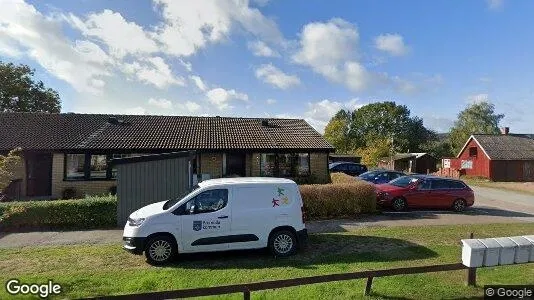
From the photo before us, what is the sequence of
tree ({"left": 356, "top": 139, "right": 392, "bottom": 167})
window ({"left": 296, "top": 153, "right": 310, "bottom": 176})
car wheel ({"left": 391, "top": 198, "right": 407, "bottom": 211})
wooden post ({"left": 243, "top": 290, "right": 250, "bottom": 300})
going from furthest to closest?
tree ({"left": 356, "top": 139, "right": 392, "bottom": 167}), window ({"left": 296, "top": 153, "right": 310, "bottom": 176}), car wheel ({"left": 391, "top": 198, "right": 407, "bottom": 211}), wooden post ({"left": 243, "top": 290, "right": 250, "bottom": 300})

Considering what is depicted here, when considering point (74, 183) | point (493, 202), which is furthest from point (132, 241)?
point (493, 202)

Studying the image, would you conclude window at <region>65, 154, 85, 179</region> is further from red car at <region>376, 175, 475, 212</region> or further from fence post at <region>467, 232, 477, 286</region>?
fence post at <region>467, 232, 477, 286</region>

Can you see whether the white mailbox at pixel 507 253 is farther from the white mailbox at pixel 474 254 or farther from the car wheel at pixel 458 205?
the car wheel at pixel 458 205

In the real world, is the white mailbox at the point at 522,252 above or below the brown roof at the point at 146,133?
below

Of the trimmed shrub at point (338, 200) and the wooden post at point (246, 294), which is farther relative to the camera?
the trimmed shrub at point (338, 200)

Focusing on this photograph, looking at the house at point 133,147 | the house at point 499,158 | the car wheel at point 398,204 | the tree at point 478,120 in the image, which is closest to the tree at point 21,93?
the house at point 133,147

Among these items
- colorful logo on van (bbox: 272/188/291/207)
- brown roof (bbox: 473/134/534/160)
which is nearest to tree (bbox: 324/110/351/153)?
brown roof (bbox: 473/134/534/160)

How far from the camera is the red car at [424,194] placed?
1579 centimetres

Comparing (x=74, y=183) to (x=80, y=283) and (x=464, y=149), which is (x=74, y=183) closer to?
(x=80, y=283)

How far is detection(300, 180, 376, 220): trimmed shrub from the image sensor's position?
45.0ft

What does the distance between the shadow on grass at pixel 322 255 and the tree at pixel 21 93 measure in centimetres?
3845

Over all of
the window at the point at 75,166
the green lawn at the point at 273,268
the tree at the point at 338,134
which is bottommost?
the green lawn at the point at 273,268

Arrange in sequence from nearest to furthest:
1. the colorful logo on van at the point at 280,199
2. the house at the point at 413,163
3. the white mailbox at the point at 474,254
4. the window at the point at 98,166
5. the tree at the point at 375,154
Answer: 1. the white mailbox at the point at 474,254
2. the colorful logo on van at the point at 280,199
3. the window at the point at 98,166
4. the tree at the point at 375,154
5. the house at the point at 413,163

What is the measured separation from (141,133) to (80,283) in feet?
49.2
